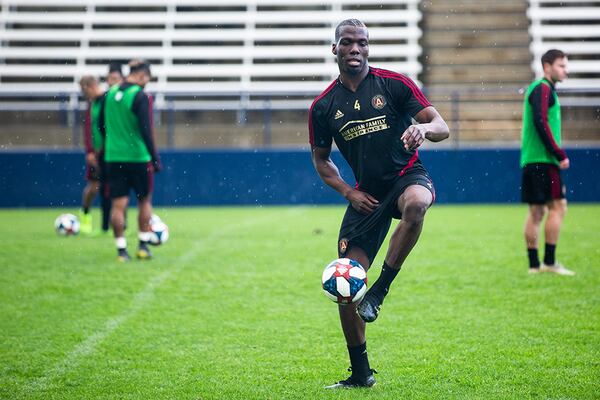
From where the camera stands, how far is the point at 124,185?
979cm

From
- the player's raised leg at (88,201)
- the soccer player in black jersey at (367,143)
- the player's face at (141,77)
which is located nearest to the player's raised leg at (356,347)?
the soccer player in black jersey at (367,143)

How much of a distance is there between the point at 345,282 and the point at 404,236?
388 mm

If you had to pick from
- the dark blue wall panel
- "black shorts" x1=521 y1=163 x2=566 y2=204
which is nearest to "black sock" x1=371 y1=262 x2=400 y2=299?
"black shorts" x1=521 y1=163 x2=566 y2=204

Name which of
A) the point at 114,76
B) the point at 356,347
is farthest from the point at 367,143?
the point at 114,76

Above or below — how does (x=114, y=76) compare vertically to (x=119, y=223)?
above

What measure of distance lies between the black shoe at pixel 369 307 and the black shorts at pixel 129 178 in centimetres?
578

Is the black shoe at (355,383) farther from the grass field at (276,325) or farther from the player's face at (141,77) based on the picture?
the player's face at (141,77)

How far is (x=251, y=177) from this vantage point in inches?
731

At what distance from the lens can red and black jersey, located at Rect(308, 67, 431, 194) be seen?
462cm

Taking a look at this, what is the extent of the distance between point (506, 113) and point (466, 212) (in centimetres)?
678

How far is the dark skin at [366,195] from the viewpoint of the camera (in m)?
4.41

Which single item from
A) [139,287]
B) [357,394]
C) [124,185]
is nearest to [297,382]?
[357,394]

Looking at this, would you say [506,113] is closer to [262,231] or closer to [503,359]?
[262,231]

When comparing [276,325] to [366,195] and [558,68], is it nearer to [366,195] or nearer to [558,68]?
[366,195]
